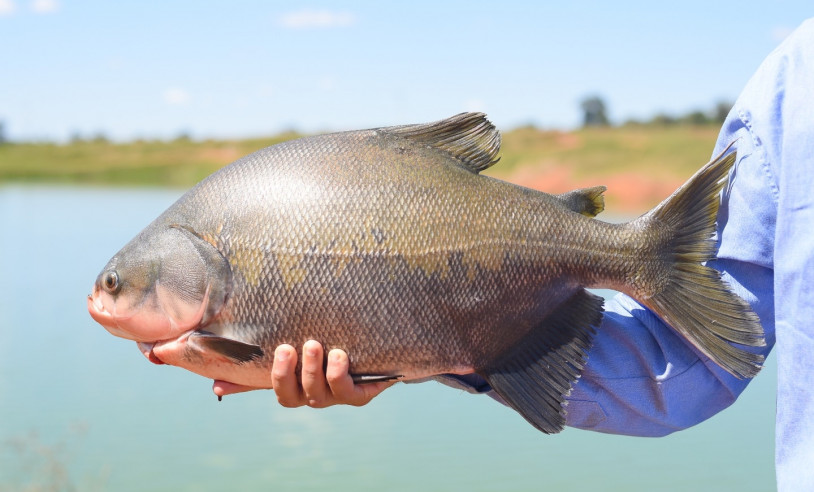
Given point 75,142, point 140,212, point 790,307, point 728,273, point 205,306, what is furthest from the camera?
point 75,142

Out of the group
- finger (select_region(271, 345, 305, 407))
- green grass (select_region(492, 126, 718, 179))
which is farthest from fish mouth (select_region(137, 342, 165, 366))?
green grass (select_region(492, 126, 718, 179))

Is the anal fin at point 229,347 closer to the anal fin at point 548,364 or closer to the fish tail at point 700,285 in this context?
the anal fin at point 548,364

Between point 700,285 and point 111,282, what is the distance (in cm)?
149

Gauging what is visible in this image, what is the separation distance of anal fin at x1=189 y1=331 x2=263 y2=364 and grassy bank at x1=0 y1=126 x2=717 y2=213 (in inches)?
889

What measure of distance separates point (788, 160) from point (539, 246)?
0.61 metres

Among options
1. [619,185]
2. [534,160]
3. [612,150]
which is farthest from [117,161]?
[619,185]

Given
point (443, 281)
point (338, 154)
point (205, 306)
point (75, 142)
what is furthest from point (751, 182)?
point (75, 142)

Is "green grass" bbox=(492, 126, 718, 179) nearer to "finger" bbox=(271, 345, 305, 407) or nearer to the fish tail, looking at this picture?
the fish tail

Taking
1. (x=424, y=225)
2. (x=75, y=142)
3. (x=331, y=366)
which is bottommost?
(x=75, y=142)

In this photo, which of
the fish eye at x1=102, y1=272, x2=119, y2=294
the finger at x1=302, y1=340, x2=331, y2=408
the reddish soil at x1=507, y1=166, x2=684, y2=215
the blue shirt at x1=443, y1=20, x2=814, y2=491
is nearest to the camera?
the blue shirt at x1=443, y1=20, x2=814, y2=491

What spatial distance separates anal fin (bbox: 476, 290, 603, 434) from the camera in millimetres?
2084

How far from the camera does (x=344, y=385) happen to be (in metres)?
1.99

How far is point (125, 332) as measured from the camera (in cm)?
208

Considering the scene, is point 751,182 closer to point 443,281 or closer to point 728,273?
point 728,273
